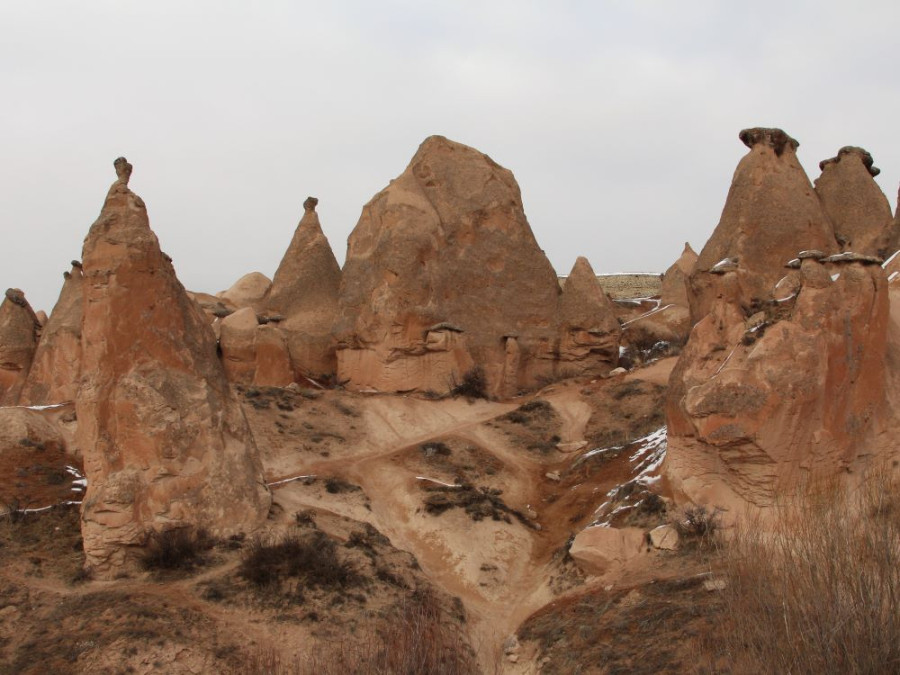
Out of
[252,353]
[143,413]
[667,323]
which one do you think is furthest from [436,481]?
[667,323]

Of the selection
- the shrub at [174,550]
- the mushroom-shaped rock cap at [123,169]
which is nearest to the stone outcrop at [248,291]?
the mushroom-shaped rock cap at [123,169]

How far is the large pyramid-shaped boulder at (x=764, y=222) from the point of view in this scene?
2202 centimetres

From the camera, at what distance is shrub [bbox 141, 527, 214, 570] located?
499 inches

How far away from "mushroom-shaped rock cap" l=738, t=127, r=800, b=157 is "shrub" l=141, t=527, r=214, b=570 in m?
17.5

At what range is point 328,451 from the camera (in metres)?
19.5

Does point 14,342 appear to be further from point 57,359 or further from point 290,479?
point 290,479

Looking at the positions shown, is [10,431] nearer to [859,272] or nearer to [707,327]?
[707,327]

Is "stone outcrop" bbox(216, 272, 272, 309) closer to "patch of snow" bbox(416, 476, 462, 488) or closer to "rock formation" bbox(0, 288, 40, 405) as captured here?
"rock formation" bbox(0, 288, 40, 405)

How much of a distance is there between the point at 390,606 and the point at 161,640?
3.36 m


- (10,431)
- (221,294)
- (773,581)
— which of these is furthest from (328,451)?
(221,294)

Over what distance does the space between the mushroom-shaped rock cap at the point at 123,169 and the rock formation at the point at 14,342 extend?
11.6 metres

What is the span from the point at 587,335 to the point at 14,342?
655 inches

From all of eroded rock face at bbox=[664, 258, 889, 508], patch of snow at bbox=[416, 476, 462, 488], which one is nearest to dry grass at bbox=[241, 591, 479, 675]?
patch of snow at bbox=[416, 476, 462, 488]

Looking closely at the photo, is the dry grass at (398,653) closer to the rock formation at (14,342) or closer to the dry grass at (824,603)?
the dry grass at (824,603)
